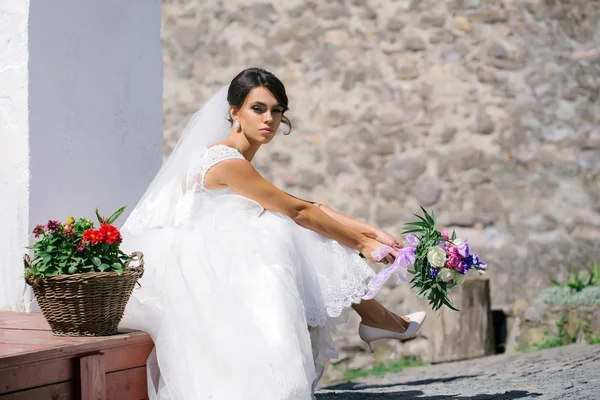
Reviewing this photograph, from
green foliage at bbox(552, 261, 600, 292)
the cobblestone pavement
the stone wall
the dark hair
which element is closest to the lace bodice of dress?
the dark hair

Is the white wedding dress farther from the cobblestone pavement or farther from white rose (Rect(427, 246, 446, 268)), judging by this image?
the cobblestone pavement

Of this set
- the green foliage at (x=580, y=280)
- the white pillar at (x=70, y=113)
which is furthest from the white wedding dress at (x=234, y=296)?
the green foliage at (x=580, y=280)

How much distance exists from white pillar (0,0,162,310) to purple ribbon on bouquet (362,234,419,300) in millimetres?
1290

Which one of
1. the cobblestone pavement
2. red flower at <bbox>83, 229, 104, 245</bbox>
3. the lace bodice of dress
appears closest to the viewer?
red flower at <bbox>83, 229, 104, 245</bbox>

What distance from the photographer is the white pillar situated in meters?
3.65

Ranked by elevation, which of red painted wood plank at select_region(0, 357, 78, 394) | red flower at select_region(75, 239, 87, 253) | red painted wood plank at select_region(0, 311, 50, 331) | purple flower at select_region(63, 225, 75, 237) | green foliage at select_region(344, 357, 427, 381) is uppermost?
purple flower at select_region(63, 225, 75, 237)

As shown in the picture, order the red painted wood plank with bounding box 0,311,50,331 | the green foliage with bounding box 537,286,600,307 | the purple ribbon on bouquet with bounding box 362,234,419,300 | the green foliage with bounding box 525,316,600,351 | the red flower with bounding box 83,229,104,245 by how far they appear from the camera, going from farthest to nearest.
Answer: the green foliage with bounding box 537,286,600,307 → the green foliage with bounding box 525,316,600,351 → the purple ribbon on bouquet with bounding box 362,234,419,300 → the red painted wood plank with bounding box 0,311,50,331 → the red flower with bounding box 83,229,104,245

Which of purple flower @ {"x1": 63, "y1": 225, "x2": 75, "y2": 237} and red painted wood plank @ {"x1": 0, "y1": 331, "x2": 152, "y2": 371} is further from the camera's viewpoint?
purple flower @ {"x1": 63, "y1": 225, "x2": 75, "y2": 237}

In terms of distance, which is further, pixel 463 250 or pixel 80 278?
pixel 463 250

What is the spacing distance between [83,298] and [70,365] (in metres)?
0.22

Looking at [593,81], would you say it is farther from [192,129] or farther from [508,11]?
[192,129]

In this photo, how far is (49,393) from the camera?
269 cm

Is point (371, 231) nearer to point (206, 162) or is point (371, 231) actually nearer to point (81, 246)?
point (206, 162)

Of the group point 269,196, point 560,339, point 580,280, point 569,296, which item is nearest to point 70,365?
point 269,196
